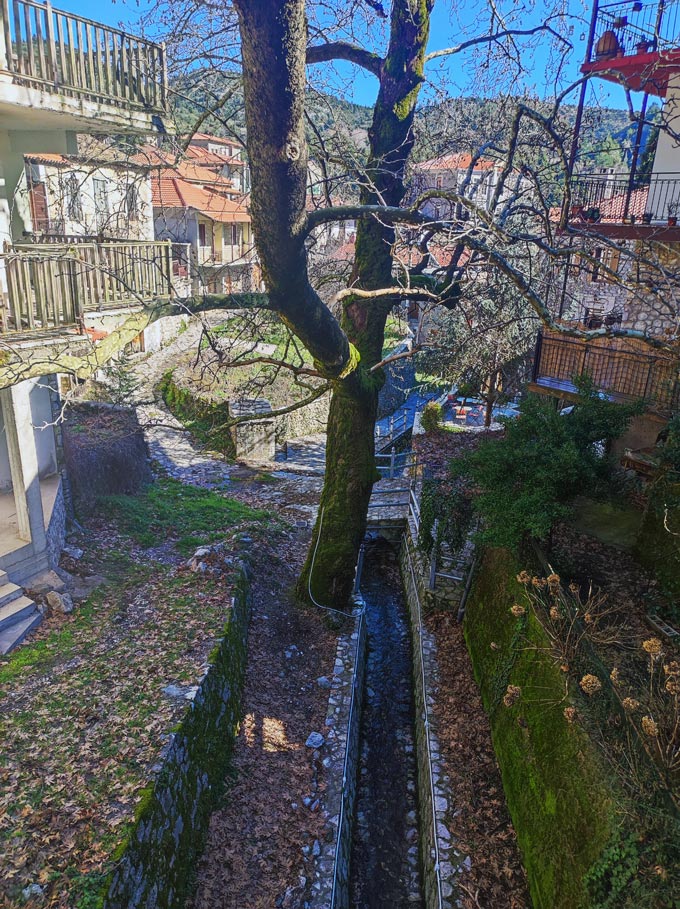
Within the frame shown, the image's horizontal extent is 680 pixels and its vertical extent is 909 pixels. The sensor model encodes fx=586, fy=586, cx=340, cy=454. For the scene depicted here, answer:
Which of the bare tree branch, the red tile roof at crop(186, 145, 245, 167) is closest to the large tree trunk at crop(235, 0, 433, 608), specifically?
the bare tree branch

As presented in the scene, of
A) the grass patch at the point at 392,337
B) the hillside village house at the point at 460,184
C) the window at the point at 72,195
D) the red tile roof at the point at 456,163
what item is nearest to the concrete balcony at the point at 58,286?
the window at the point at 72,195

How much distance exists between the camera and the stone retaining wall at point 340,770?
5707mm

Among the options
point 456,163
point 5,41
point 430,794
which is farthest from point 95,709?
point 456,163

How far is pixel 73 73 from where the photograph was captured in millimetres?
7633

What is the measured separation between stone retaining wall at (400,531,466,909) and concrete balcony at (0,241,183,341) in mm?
6490

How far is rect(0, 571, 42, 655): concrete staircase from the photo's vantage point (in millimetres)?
7391

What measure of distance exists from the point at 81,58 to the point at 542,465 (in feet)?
26.4

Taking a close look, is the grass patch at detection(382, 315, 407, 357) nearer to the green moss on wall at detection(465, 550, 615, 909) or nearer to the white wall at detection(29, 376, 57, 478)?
the white wall at detection(29, 376, 57, 478)

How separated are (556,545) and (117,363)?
13.7 metres

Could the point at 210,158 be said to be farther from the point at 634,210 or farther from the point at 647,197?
the point at 647,197

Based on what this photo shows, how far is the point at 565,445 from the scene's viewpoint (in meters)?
7.31

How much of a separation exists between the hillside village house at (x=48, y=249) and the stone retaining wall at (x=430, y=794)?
5.42 m

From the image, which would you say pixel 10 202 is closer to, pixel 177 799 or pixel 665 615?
pixel 177 799

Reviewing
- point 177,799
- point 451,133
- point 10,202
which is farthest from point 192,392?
point 177,799
